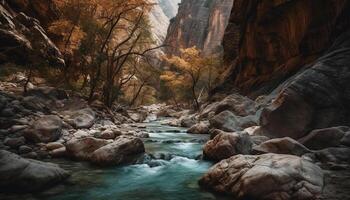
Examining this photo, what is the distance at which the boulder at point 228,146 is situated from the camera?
9195 millimetres

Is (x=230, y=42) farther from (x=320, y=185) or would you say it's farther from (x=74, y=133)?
(x=320, y=185)

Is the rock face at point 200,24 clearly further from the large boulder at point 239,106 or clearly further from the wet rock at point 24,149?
the wet rock at point 24,149

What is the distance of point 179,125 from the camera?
24.1 meters

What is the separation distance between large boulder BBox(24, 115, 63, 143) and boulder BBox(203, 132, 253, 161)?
509 centimetres

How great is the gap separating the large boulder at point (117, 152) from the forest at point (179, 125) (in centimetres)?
3

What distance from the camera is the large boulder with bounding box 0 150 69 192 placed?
21.1 feet

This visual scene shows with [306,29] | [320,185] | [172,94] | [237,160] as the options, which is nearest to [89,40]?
[306,29]

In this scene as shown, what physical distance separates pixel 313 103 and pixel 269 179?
542cm

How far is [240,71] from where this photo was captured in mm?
31125

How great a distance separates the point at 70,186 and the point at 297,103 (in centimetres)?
727

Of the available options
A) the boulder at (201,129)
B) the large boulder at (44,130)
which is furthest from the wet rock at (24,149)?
the boulder at (201,129)

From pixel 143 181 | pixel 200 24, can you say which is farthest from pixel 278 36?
pixel 200 24

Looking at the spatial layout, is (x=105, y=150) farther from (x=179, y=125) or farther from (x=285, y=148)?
(x=179, y=125)

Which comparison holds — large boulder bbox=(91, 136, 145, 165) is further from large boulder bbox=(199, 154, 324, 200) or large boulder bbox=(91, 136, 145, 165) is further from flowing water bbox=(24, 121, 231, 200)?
large boulder bbox=(199, 154, 324, 200)
